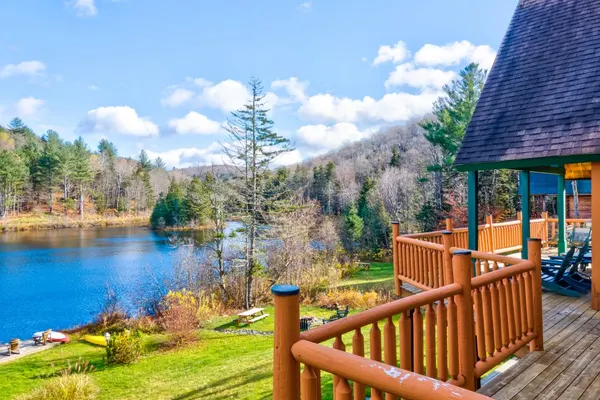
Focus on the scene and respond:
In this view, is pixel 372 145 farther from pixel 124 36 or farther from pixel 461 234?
pixel 461 234

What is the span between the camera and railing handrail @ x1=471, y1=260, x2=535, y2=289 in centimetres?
265

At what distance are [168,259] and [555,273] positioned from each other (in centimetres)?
2234

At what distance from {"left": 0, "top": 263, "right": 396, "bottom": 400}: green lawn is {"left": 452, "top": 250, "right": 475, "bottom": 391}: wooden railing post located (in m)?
4.72

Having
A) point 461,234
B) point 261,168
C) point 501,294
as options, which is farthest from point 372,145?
point 501,294

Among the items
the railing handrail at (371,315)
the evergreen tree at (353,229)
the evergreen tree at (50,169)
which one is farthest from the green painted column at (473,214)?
the evergreen tree at (50,169)

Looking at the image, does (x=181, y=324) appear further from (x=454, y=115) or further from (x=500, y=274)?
(x=454, y=115)

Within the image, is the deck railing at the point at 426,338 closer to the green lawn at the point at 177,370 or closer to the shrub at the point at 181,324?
the green lawn at the point at 177,370

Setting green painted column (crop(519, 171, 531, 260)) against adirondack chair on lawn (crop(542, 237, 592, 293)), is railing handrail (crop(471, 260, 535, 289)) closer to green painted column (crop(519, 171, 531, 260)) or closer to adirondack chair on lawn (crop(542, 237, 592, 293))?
green painted column (crop(519, 171, 531, 260))

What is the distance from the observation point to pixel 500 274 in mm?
2848

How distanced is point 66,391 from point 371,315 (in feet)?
29.9

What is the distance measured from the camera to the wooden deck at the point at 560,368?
8.50 feet

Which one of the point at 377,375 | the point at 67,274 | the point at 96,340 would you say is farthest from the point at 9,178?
the point at 377,375

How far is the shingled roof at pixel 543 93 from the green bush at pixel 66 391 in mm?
9480

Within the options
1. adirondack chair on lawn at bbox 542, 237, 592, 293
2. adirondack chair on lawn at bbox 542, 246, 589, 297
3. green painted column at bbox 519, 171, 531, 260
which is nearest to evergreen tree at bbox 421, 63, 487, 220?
green painted column at bbox 519, 171, 531, 260
